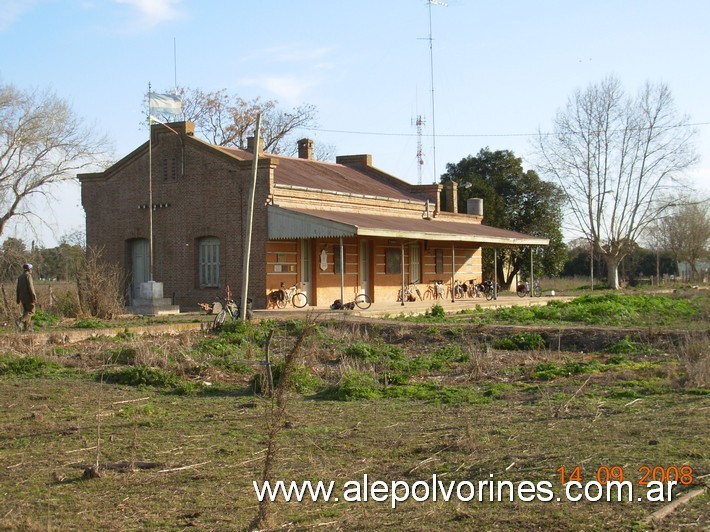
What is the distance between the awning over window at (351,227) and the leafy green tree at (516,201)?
18.2 m

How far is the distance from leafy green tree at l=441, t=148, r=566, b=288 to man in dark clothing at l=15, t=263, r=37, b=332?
38511 millimetres

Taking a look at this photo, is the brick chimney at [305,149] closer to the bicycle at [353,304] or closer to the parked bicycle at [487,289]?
the parked bicycle at [487,289]

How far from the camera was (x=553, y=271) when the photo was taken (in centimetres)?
5762

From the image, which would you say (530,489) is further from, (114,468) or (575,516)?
(114,468)

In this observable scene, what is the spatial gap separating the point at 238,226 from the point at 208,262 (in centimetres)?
216

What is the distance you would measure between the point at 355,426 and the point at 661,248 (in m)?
83.0

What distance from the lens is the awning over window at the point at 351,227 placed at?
27.7 meters

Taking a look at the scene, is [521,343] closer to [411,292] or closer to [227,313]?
[227,313]

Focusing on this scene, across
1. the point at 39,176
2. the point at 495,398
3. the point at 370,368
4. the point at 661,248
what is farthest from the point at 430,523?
the point at 661,248

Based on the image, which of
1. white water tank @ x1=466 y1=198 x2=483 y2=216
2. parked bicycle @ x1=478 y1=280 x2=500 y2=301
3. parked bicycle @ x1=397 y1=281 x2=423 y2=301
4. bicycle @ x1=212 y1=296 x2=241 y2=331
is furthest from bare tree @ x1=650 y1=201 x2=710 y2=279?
bicycle @ x1=212 y1=296 x2=241 y2=331

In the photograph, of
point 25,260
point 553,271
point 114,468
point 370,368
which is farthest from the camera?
point 553,271

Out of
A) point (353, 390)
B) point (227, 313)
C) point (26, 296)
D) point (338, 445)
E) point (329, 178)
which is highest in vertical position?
point (329, 178)

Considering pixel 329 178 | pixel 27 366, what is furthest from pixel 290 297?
pixel 27 366

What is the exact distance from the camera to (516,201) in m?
57.4
